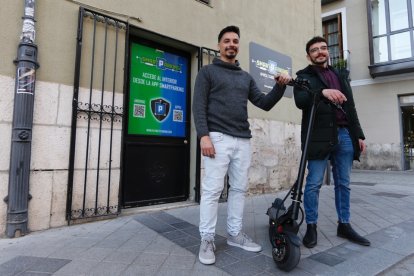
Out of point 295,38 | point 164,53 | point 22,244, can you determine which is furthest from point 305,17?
point 22,244

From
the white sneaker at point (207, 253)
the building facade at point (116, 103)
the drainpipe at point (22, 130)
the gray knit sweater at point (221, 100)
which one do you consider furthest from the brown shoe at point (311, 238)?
the drainpipe at point (22, 130)

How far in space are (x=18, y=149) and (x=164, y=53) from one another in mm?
2541

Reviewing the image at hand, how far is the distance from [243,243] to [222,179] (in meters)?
0.68

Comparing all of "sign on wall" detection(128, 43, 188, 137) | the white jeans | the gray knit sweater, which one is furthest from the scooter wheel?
"sign on wall" detection(128, 43, 188, 137)

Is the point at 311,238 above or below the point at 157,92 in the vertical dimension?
below

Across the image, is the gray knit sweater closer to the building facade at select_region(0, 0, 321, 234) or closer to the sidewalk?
the sidewalk

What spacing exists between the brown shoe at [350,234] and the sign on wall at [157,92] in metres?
2.72

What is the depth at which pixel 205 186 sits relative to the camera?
8.57 feet

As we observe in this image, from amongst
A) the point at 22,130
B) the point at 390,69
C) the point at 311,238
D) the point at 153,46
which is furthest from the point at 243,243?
the point at 390,69

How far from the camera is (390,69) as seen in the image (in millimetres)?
12742

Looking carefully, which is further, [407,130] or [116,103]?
[407,130]

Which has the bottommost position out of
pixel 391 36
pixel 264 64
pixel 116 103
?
pixel 116 103

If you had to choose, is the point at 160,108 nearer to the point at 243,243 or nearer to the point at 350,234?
the point at 243,243

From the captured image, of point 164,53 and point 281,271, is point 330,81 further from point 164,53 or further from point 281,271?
point 164,53
